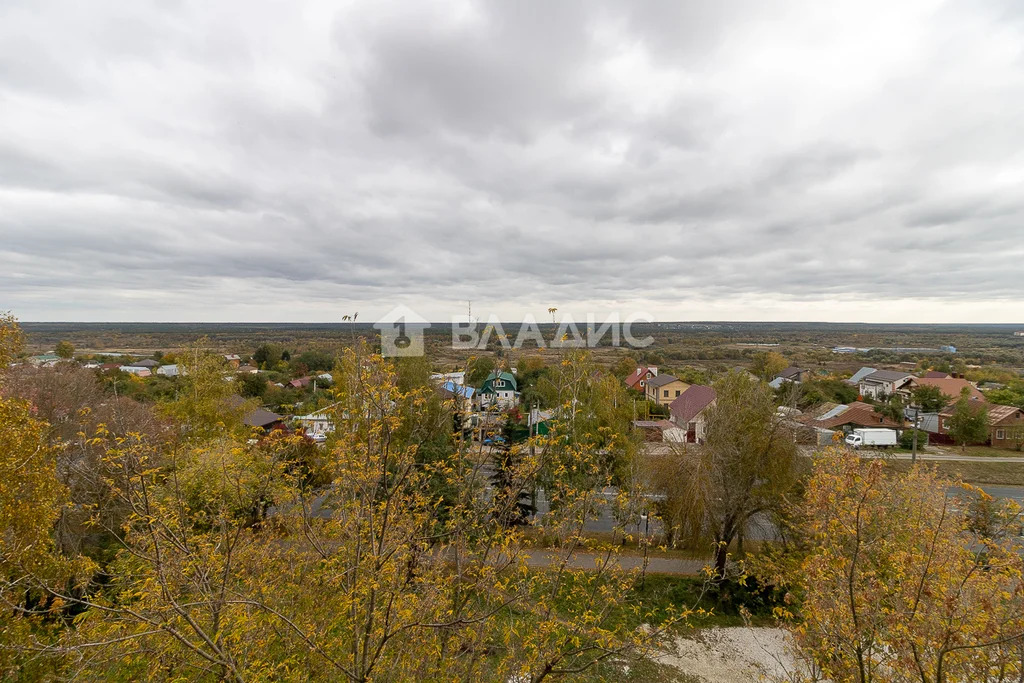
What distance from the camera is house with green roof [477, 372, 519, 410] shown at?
5.58 metres

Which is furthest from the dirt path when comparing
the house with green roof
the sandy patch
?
the house with green roof

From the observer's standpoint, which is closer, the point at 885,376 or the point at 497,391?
the point at 497,391

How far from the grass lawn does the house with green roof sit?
1160 inches

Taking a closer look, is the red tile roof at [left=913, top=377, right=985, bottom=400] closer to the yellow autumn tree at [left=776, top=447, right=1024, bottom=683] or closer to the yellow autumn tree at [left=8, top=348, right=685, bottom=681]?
the yellow autumn tree at [left=776, top=447, right=1024, bottom=683]

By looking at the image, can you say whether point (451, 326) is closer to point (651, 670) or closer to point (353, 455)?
point (353, 455)

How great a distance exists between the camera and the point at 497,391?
589 centimetres

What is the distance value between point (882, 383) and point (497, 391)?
64.8m

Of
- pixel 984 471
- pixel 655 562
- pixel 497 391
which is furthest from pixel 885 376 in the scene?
pixel 497 391

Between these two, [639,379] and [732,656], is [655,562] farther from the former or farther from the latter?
[639,379]

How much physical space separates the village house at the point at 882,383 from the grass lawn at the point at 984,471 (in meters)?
20.5

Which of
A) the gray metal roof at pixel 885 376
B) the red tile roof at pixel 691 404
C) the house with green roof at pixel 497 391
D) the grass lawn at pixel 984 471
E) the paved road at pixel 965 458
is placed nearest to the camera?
the house with green roof at pixel 497 391

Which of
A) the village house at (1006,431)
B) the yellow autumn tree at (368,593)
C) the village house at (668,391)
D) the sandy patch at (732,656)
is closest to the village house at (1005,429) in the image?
the village house at (1006,431)

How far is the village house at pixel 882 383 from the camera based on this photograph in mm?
49750

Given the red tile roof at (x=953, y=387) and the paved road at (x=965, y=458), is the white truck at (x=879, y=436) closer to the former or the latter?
the paved road at (x=965, y=458)
